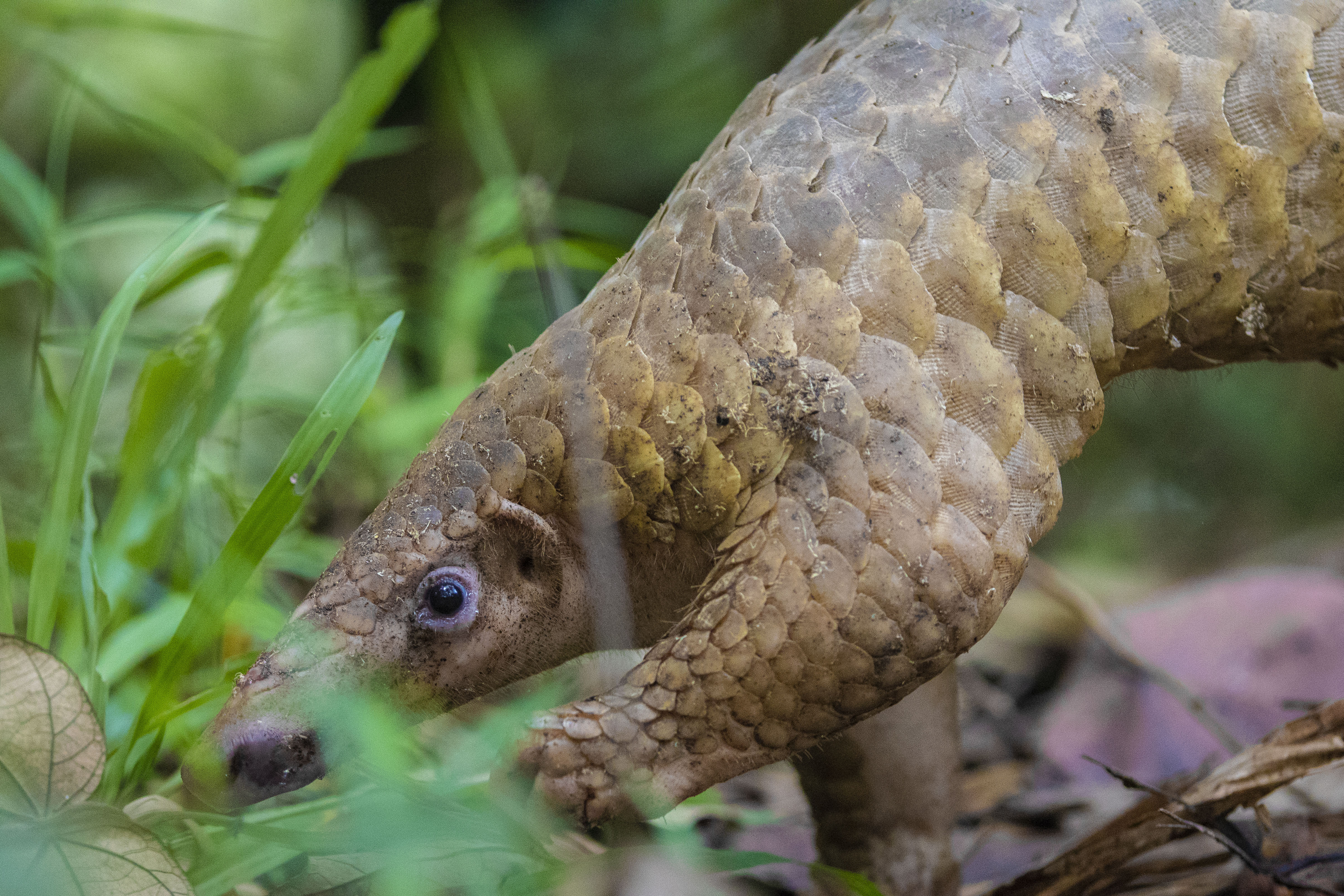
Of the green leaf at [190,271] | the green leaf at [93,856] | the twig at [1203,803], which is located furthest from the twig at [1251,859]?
the green leaf at [190,271]

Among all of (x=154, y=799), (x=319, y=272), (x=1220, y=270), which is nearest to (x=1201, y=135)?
(x=1220, y=270)

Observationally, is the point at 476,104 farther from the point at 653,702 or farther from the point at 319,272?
the point at 653,702

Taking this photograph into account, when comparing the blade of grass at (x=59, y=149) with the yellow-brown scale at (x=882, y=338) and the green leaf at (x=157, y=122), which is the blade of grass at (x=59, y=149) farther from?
the yellow-brown scale at (x=882, y=338)

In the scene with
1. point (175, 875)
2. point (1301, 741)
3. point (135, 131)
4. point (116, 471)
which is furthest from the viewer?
point (135, 131)

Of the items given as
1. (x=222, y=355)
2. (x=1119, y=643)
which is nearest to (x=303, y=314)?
(x=222, y=355)

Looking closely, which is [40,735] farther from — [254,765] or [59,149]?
[59,149]
